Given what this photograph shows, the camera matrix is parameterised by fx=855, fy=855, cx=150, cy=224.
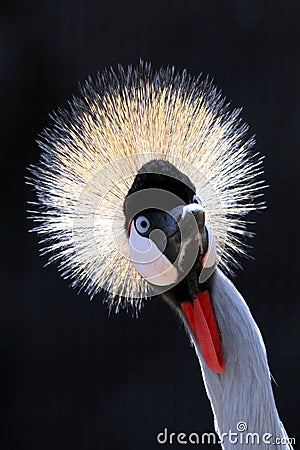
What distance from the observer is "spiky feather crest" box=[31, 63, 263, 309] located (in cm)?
106

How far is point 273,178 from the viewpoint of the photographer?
8.06 feet

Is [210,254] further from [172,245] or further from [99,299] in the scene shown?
[99,299]

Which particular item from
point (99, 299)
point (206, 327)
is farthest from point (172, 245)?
point (99, 299)

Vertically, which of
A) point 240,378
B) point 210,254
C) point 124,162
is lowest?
point 240,378

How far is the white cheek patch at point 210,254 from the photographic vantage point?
0.99m

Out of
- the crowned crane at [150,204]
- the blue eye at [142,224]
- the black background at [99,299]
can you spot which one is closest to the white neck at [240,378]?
the crowned crane at [150,204]

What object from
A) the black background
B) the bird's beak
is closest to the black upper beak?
the bird's beak

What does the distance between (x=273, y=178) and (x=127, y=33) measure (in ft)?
1.95

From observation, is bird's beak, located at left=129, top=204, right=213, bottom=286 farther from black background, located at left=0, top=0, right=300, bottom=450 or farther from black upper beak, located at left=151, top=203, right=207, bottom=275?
black background, located at left=0, top=0, right=300, bottom=450

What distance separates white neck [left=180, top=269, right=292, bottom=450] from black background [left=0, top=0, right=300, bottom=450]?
1358 millimetres

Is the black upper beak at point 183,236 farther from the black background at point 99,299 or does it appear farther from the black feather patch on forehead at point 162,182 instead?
the black background at point 99,299

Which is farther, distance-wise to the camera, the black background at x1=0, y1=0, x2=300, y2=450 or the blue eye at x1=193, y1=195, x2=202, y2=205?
the black background at x1=0, y1=0, x2=300, y2=450

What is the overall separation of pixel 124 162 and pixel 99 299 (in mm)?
1468

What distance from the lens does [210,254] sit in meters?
0.99
